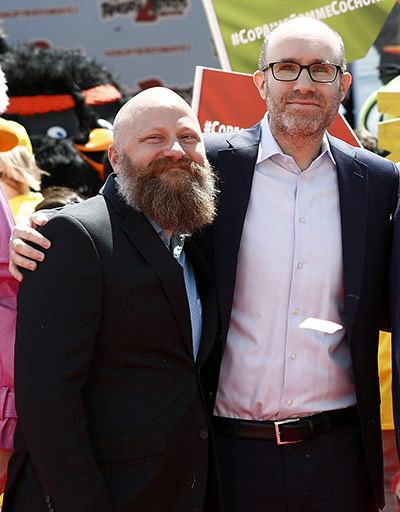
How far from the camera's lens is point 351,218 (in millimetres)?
2289

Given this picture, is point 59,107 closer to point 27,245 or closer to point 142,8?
point 142,8

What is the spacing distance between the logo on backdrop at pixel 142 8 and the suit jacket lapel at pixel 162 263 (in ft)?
15.2

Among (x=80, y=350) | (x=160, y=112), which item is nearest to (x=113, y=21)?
(x=160, y=112)

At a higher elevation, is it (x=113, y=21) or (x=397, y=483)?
(x=113, y=21)

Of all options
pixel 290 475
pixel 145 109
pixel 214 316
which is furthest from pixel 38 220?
pixel 290 475

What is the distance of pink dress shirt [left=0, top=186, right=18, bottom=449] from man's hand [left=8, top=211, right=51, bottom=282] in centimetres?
29

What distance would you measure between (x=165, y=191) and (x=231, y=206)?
12.8 inches

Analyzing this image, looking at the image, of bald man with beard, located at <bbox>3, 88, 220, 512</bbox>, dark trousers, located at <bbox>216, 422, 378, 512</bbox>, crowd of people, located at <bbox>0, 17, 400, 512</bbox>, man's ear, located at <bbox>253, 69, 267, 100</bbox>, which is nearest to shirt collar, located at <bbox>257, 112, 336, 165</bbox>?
crowd of people, located at <bbox>0, 17, 400, 512</bbox>

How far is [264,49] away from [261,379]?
101 cm

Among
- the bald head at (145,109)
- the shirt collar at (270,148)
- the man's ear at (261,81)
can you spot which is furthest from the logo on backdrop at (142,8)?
the bald head at (145,109)

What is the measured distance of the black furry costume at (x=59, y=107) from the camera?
585 cm

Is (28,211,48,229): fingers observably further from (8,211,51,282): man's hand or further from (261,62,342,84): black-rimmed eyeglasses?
(261,62,342,84): black-rimmed eyeglasses

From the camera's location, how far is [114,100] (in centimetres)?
596

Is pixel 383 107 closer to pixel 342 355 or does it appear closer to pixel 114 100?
pixel 342 355
